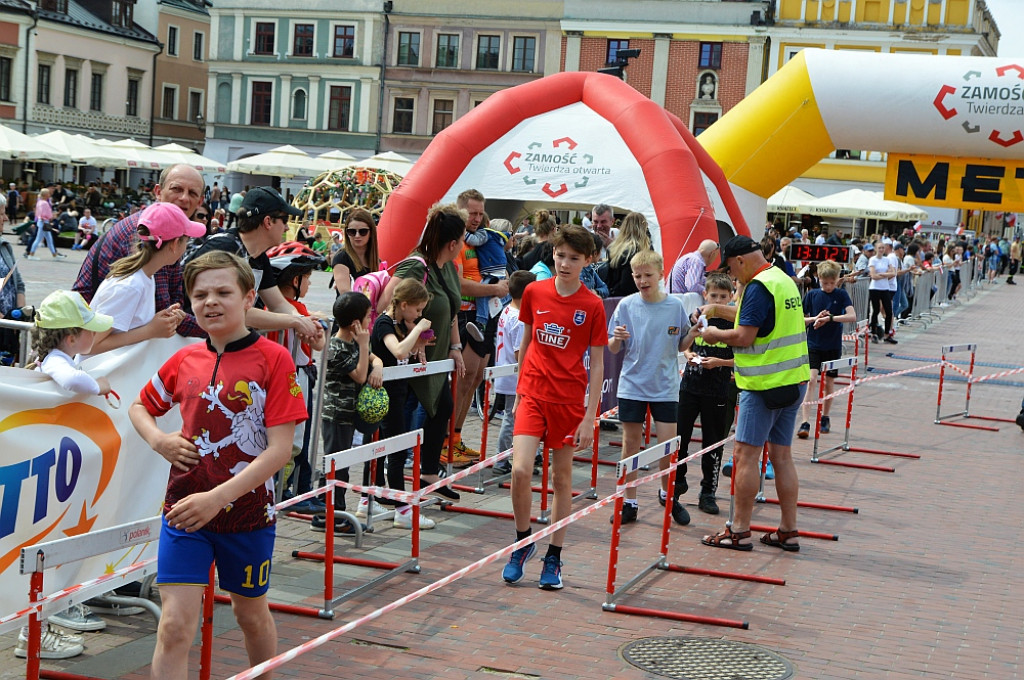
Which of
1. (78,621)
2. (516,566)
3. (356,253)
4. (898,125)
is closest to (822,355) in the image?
(898,125)

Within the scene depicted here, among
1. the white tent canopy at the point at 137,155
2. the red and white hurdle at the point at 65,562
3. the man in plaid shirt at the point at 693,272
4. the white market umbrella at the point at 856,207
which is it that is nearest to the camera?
the red and white hurdle at the point at 65,562

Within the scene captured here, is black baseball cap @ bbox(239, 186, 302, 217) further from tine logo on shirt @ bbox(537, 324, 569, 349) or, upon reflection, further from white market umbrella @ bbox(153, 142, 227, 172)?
white market umbrella @ bbox(153, 142, 227, 172)

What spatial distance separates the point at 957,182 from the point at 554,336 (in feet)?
36.1

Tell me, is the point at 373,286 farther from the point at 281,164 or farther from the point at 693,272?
the point at 281,164

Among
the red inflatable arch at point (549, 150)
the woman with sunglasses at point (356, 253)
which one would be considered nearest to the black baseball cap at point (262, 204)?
the woman with sunglasses at point (356, 253)

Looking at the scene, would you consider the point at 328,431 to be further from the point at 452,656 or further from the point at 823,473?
the point at 823,473

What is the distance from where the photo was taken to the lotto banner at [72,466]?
481 cm

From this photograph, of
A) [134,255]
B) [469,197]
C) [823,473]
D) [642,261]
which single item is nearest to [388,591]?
[134,255]

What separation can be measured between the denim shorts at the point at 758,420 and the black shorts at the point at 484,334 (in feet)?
8.46

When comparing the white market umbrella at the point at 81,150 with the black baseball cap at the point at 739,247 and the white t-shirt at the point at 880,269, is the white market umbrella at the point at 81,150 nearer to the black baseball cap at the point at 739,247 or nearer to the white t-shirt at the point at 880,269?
the white t-shirt at the point at 880,269

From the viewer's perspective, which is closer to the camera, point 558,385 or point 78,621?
point 78,621

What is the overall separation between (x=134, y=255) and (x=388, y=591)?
225 cm

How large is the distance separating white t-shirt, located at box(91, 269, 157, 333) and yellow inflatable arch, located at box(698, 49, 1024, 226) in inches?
488

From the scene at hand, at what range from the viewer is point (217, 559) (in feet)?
13.9
